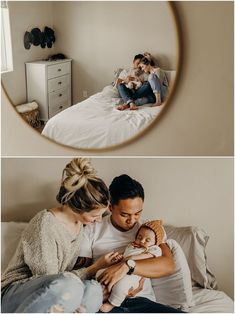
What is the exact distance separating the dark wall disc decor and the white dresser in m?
0.05

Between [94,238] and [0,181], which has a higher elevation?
[0,181]

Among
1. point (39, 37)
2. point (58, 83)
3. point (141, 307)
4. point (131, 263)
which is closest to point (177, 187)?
point (131, 263)

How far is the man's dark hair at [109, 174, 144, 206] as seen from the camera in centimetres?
125

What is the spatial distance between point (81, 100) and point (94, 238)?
438 mm

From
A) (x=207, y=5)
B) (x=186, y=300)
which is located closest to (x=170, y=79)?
(x=207, y=5)

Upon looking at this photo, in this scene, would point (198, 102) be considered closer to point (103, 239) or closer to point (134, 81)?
point (134, 81)

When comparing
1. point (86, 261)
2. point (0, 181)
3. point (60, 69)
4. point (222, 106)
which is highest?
point (60, 69)

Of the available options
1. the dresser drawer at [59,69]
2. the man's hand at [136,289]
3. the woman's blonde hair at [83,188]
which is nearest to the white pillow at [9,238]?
the woman's blonde hair at [83,188]

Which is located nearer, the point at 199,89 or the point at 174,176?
the point at 199,89

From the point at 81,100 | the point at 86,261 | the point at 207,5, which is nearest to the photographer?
the point at 207,5

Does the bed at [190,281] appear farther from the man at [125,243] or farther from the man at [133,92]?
the man at [133,92]

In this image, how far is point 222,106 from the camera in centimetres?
114

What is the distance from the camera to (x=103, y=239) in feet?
4.19

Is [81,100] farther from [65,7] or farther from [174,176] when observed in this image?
[174,176]
